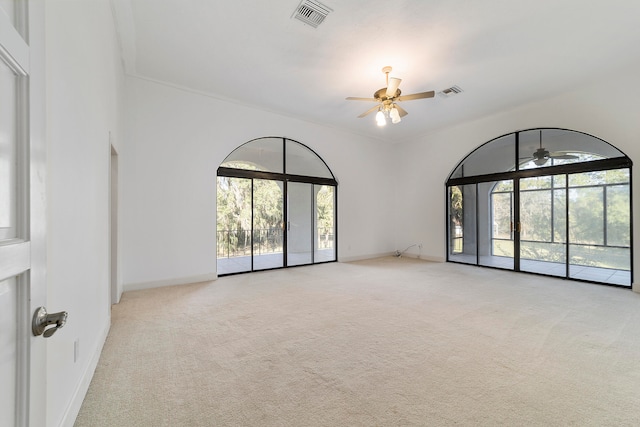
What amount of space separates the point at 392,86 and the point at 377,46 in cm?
56

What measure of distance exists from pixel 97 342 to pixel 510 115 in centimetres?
754

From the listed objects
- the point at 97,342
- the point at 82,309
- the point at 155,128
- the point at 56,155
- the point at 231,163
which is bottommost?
the point at 97,342

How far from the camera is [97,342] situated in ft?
7.80

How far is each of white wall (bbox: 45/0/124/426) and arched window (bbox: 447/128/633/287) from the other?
6.97m

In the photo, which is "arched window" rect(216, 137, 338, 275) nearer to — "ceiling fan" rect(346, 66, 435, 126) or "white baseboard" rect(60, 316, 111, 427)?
"ceiling fan" rect(346, 66, 435, 126)

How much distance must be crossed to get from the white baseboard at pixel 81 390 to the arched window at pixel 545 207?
22.8 feet

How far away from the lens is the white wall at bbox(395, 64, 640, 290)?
14.7ft

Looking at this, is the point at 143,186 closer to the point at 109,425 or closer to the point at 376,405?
the point at 109,425

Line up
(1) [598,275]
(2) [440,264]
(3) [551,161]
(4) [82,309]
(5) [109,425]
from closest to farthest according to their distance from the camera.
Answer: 1. (5) [109,425]
2. (4) [82,309]
3. (1) [598,275]
4. (3) [551,161]
5. (2) [440,264]

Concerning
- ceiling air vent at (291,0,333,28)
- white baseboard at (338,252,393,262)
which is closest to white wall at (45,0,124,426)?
ceiling air vent at (291,0,333,28)

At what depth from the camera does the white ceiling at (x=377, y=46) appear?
10.0 feet

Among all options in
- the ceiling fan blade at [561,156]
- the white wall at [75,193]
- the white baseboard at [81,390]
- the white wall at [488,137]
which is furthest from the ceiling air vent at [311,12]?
the ceiling fan blade at [561,156]

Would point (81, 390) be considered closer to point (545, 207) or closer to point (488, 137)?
point (545, 207)

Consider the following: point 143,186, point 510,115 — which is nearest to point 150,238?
point 143,186
